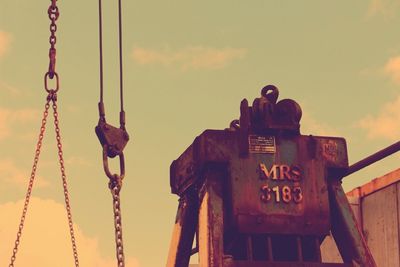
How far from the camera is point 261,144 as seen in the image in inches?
214

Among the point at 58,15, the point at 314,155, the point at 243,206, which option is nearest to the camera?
the point at 243,206

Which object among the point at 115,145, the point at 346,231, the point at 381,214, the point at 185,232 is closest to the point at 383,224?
the point at 381,214

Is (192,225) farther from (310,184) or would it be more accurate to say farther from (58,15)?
(58,15)

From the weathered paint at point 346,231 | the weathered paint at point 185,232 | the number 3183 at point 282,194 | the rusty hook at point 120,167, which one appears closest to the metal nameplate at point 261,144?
the number 3183 at point 282,194

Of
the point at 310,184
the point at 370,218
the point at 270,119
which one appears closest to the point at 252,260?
the point at 310,184

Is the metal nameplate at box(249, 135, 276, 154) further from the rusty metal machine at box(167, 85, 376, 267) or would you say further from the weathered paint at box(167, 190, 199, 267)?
the weathered paint at box(167, 190, 199, 267)

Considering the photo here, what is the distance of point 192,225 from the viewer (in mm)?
5852

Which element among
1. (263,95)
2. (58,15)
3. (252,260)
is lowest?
(252,260)

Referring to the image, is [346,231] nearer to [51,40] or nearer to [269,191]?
[269,191]

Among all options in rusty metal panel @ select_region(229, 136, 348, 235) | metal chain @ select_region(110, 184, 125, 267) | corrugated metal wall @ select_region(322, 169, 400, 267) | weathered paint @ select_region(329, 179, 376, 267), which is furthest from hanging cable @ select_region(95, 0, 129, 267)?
corrugated metal wall @ select_region(322, 169, 400, 267)

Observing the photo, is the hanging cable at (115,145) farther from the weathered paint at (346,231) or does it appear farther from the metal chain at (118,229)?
the weathered paint at (346,231)

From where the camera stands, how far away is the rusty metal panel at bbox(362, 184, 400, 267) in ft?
34.9

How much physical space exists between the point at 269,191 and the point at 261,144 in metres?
0.40

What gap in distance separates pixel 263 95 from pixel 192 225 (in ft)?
4.30
